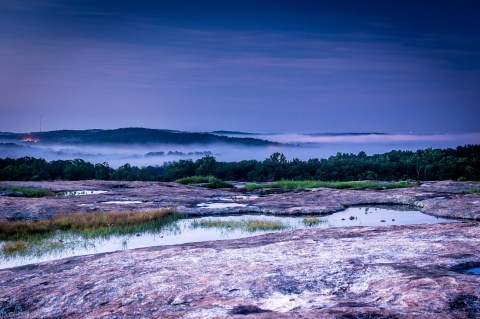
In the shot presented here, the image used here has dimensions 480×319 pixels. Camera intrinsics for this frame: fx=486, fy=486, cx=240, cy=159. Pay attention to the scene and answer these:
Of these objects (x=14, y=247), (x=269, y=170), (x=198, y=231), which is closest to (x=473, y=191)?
(x=198, y=231)

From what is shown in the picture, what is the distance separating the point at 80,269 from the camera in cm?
1382

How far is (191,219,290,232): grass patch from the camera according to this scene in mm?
23984

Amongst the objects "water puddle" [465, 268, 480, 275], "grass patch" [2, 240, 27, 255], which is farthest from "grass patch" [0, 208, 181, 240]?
"water puddle" [465, 268, 480, 275]

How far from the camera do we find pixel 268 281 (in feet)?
34.0

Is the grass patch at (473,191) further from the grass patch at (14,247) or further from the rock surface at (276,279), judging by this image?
the grass patch at (14,247)

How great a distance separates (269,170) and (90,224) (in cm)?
5794

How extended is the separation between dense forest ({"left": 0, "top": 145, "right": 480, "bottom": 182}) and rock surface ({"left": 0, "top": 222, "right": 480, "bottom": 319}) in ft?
203

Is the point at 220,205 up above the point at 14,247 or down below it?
above

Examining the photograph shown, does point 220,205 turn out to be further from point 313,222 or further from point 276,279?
point 276,279

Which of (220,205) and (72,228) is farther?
(220,205)

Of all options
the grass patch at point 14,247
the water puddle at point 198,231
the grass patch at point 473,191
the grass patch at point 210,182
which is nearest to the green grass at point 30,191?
the water puddle at point 198,231

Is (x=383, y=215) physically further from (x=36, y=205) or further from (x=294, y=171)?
(x=294, y=171)

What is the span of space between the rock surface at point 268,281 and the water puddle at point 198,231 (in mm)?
3868

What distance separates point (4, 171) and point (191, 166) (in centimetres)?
3073
